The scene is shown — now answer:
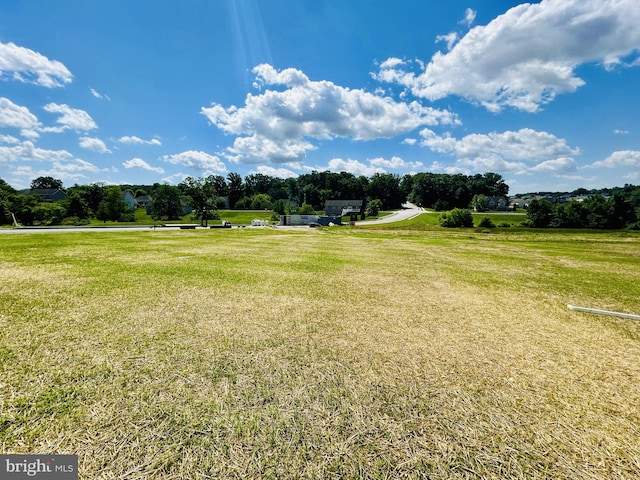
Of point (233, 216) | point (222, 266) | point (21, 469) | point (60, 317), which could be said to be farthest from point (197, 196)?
point (21, 469)

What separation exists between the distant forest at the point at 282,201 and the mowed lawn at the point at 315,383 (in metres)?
57.6

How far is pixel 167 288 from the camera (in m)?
8.30

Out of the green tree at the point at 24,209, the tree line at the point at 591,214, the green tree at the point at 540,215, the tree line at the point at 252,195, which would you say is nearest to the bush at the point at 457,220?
the tree line at the point at 591,214

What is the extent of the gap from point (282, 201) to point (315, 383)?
300 ft

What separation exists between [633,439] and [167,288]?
32.4 feet

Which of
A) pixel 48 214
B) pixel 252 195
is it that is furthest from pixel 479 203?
pixel 48 214

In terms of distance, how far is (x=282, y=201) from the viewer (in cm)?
9294

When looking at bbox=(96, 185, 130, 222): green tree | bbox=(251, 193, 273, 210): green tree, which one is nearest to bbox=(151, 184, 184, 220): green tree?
bbox=(96, 185, 130, 222): green tree

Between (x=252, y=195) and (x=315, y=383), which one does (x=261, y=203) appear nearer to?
(x=252, y=195)

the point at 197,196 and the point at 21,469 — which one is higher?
the point at 197,196

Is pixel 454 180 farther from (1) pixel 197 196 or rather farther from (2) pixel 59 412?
(2) pixel 59 412

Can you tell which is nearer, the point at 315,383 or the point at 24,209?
the point at 315,383

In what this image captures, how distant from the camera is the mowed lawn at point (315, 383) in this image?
106 inches

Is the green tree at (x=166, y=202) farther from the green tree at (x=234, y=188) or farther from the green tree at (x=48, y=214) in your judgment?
the green tree at (x=234, y=188)
